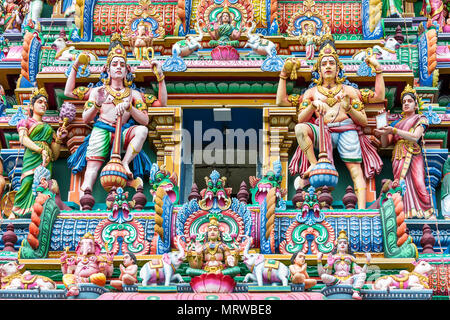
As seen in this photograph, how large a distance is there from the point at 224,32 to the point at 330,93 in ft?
9.74

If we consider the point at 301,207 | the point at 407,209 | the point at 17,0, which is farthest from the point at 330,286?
the point at 17,0

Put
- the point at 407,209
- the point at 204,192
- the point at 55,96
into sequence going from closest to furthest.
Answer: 1. the point at 204,192
2. the point at 407,209
3. the point at 55,96

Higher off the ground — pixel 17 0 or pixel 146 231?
pixel 17 0

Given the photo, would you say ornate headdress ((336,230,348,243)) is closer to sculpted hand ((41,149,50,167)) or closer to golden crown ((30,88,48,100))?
sculpted hand ((41,149,50,167))

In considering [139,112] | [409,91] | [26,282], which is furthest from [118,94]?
[409,91]

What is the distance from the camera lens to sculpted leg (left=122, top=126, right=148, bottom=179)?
2086cm

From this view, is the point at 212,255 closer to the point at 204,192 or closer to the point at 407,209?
the point at 204,192

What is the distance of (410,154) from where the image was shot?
68.9 feet

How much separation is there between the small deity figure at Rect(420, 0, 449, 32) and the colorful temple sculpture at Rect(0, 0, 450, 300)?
0.15 feet

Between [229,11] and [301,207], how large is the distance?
582 cm

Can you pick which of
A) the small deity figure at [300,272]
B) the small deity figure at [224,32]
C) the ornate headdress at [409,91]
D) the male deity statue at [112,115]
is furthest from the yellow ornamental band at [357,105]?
the small deity figure at [300,272]

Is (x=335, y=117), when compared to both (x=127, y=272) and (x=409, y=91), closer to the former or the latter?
(x=409, y=91)

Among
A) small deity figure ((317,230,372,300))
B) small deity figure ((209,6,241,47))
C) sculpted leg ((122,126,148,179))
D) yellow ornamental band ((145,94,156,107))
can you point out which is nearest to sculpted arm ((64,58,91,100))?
yellow ornamental band ((145,94,156,107))

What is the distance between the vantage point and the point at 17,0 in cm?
2694
